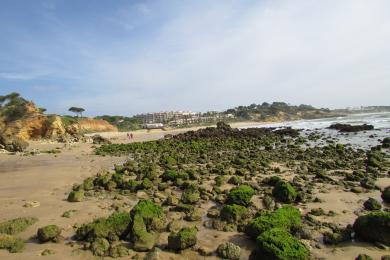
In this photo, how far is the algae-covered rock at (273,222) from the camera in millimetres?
7258

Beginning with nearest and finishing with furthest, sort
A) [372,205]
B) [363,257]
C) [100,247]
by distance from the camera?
[363,257], [100,247], [372,205]

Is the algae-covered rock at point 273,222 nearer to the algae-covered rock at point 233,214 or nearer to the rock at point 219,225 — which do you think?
the rock at point 219,225

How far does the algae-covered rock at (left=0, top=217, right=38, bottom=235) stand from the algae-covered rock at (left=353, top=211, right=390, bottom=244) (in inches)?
300

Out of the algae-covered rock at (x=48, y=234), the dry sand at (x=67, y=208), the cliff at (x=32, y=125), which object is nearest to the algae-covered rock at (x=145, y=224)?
the dry sand at (x=67, y=208)

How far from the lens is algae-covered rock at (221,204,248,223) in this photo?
838 cm

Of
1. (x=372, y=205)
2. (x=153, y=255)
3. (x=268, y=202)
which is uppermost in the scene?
(x=153, y=255)

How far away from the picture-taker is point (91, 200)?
415 inches

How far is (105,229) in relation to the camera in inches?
282

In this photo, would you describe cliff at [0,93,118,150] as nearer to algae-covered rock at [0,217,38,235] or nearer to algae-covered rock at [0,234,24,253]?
algae-covered rock at [0,217,38,235]

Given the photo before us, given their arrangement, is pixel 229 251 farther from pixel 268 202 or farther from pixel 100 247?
pixel 268 202

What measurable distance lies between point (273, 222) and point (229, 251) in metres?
1.42

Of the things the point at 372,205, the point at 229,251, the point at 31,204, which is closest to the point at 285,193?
the point at 372,205

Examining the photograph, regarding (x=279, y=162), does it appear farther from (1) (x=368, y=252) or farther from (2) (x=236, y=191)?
(1) (x=368, y=252)

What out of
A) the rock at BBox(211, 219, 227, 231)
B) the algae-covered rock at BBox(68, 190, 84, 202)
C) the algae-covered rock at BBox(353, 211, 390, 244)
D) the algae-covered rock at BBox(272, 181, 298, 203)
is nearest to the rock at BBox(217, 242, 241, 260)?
the rock at BBox(211, 219, 227, 231)
